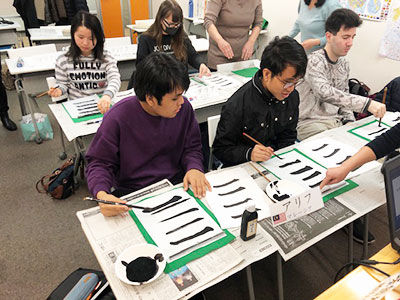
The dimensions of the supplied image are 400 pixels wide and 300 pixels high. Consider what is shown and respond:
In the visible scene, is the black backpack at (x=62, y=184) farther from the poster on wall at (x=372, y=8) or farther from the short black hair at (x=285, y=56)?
the poster on wall at (x=372, y=8)

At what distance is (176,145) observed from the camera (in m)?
1.52

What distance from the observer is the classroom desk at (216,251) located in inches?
35.5

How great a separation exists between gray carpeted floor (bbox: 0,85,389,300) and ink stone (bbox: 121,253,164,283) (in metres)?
0.85

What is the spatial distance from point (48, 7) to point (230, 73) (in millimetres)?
3169

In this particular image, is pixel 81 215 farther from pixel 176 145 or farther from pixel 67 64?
pixel 67 64

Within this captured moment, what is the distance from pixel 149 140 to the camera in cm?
141

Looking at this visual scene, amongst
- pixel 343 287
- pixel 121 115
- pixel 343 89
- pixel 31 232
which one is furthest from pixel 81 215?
pixel 343 89

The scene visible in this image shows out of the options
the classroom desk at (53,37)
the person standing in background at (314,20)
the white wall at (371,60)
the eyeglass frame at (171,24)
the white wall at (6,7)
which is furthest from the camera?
the white wall at (6,7)

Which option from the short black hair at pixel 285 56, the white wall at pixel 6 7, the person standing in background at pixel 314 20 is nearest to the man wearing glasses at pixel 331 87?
the person standing in background at pixel 314 20

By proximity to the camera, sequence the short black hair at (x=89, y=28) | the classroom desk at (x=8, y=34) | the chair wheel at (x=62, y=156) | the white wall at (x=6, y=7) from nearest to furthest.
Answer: the short black hair at (x=89, y=28) → the chair wheel at (x=62, y=156) → the classroom desk at (x=8, y=34) → the white wall at (x=6, y=7)

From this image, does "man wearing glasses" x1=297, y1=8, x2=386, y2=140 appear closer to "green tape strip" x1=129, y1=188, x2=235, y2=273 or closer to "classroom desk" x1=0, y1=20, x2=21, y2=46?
"green tape strip" x1=129, y1=188, x2=235, y2=273

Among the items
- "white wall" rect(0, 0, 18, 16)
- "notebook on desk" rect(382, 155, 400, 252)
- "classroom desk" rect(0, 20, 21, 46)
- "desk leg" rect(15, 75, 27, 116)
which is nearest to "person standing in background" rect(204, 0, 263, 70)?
"desk leg" rect(15, 75, 27, 116)

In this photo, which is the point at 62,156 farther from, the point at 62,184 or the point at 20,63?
the point at 20,63

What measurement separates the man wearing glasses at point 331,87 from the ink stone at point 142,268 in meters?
1.43
